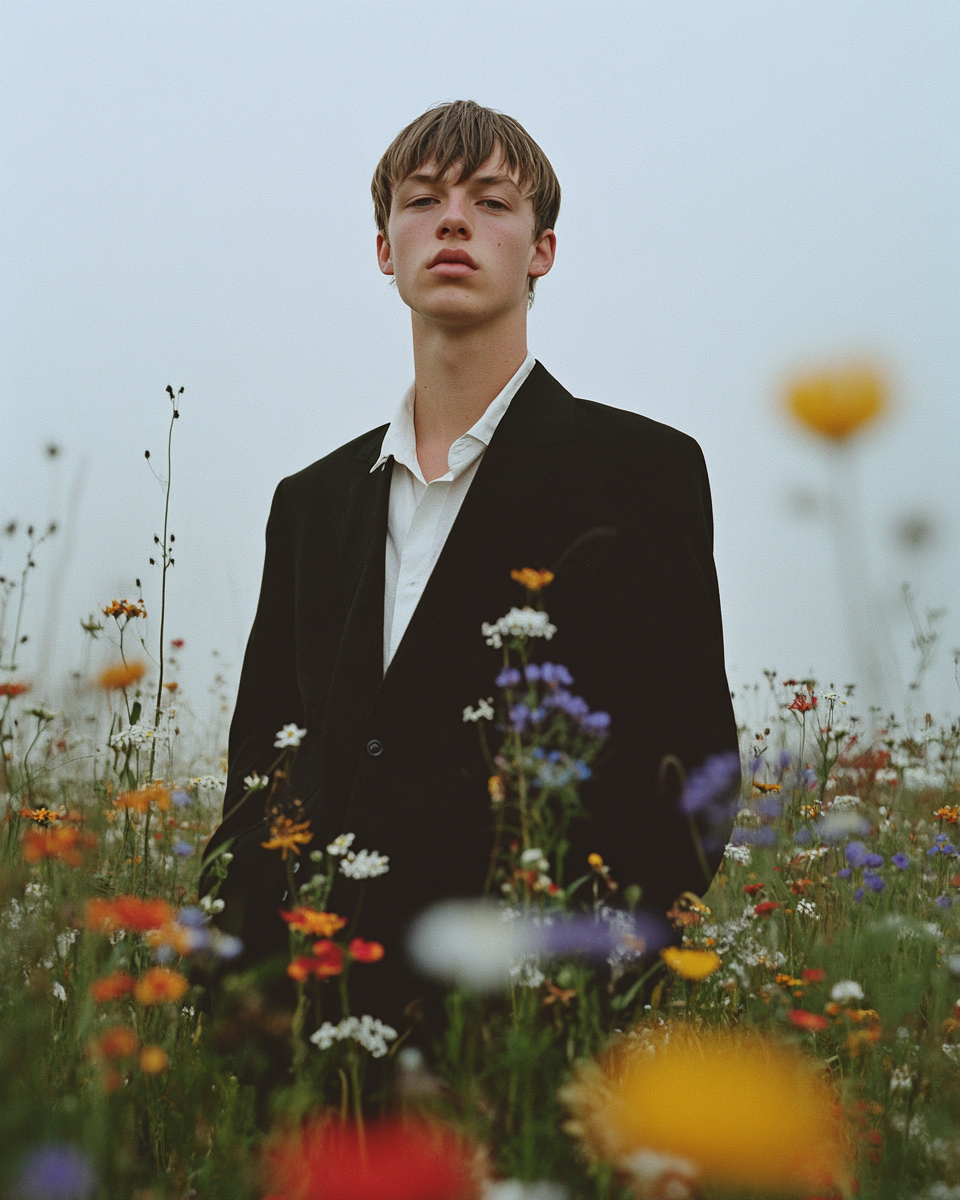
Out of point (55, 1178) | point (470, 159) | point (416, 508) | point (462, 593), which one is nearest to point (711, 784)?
point (462, 593)

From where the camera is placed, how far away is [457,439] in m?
2.67

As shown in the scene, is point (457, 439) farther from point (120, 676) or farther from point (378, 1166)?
point (378, 1166)

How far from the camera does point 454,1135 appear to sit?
4.00ft

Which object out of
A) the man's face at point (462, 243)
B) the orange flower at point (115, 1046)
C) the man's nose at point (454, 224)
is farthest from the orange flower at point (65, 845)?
the man's nose at point (454, 224)

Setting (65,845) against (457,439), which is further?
(457,439)

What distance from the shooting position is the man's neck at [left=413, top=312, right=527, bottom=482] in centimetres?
269

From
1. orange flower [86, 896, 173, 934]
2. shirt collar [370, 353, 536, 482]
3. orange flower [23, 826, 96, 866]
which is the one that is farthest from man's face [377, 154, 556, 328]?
orange flower [86, 896, 173, 934]

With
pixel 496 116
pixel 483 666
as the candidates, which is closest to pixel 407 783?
pixel 483 666

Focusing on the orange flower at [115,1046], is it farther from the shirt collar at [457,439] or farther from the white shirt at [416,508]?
the shirt collar at [457,439]

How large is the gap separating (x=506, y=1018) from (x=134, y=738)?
1081mm

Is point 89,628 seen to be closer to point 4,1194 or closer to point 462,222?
point 462,222

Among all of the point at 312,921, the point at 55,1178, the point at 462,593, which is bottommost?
the point at 55,1178

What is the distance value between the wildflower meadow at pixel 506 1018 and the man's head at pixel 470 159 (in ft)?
3.61

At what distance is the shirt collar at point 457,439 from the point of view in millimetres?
2586
